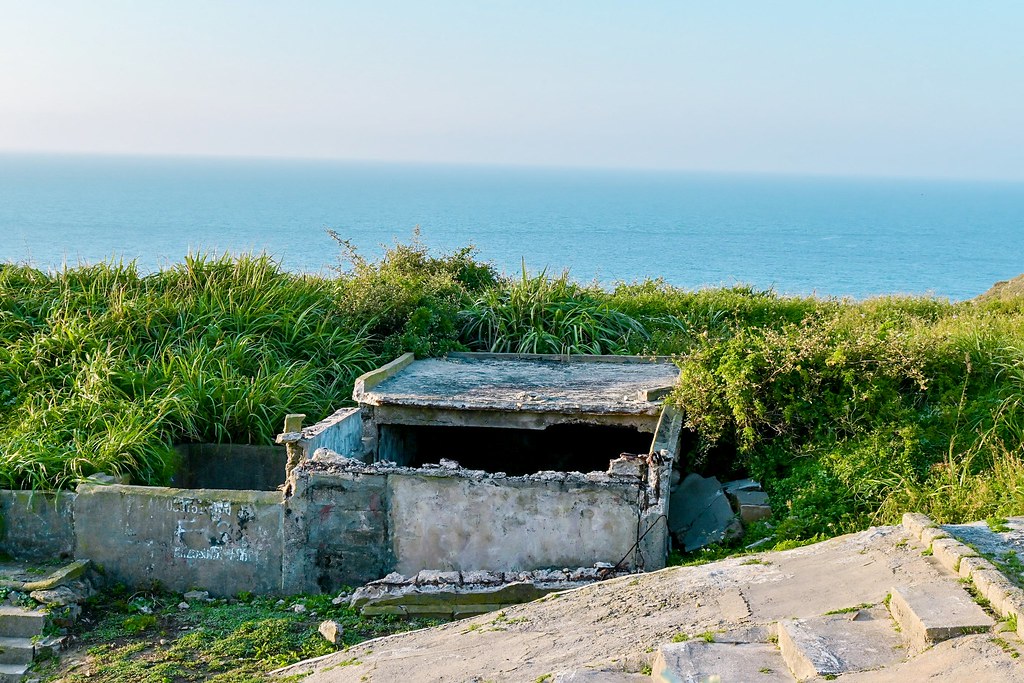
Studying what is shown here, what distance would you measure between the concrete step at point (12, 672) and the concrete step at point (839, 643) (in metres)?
5.92

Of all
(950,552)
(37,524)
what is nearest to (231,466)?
(37,524)

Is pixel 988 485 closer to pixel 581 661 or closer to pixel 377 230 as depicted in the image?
pixel 581 661

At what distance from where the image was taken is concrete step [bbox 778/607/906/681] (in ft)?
18.7

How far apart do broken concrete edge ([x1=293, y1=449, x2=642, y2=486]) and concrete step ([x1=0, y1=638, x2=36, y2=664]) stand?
99.2 inches

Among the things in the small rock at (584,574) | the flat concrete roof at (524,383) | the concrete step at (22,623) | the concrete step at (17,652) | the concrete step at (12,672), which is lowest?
the concrete step at (12,672)

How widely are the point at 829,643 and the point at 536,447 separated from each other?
7.17 m

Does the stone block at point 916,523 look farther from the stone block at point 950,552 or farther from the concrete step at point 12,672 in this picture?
the concrete step at point 12,672

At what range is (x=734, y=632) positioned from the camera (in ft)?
21.4

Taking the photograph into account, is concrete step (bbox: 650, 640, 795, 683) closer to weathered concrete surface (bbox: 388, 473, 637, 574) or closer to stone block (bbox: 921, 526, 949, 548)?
stone block (bbox: 921, 526, 949, 548)

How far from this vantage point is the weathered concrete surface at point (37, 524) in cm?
986

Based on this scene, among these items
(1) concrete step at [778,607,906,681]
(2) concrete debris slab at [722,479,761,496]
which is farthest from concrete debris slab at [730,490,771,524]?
(1) concrete step at [778,607,906,681]

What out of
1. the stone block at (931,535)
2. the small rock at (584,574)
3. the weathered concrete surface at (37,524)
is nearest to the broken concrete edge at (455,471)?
the small rock at (584,574)

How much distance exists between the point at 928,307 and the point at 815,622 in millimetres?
10430

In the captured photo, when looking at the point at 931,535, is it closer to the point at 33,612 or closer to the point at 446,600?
the point at 446,600
